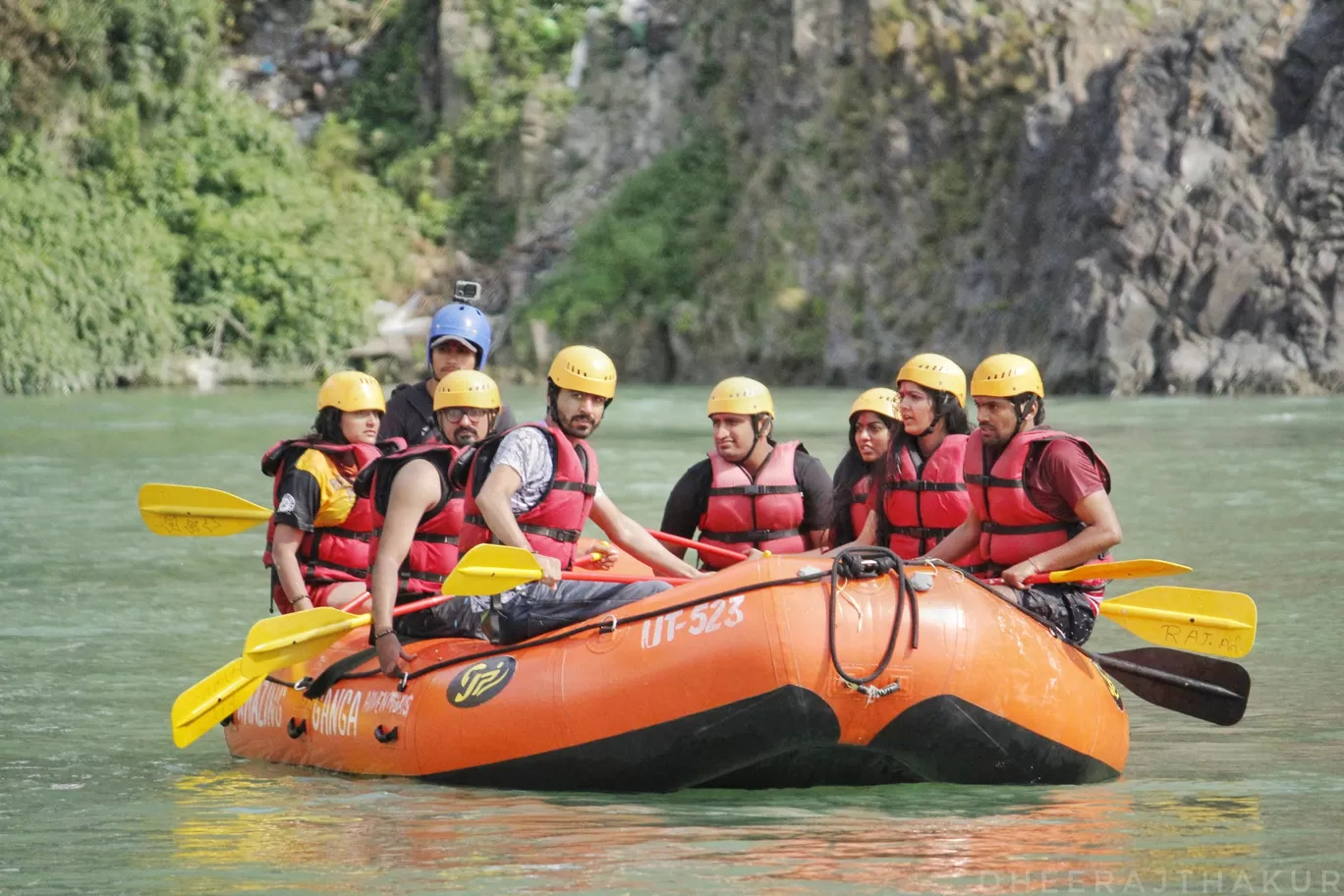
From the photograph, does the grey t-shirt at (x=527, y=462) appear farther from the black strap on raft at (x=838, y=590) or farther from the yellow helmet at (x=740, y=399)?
the yellow helmet at (x=740, y=399)

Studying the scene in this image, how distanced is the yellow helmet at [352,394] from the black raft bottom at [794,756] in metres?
1.60

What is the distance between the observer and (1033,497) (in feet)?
22.5

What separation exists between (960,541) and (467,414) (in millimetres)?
1856

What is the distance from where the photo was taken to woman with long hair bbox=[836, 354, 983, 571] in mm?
7703

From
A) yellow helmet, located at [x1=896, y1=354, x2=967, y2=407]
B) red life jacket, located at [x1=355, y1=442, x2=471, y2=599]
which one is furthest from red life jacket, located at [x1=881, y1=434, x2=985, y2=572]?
red life jacket, located at [x1=355, y1=442, x2=471, y2=599]

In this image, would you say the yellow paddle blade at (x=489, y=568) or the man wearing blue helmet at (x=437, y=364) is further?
the man wearing blue helmet at (x=437, y=364)

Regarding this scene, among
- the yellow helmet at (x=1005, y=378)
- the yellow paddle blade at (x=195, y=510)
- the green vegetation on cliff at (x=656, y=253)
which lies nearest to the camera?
the yellow helmet at (x=1005, y=378)

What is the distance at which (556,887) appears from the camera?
5.29 m

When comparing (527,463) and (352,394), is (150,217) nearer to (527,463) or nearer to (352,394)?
(352,394)

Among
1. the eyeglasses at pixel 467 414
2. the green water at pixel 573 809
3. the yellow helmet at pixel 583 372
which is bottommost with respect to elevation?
the green water at pixel 573 809

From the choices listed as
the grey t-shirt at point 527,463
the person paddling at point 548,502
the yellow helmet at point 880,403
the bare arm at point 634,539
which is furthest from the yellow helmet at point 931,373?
the grey t-shirt at point 527,463

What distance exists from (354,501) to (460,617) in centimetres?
87

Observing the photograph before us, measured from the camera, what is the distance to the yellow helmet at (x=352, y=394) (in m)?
7.50

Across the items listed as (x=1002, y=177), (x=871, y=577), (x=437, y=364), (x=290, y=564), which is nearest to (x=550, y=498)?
(x=871, y=577)
